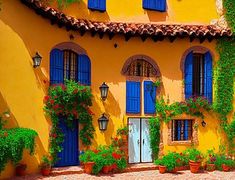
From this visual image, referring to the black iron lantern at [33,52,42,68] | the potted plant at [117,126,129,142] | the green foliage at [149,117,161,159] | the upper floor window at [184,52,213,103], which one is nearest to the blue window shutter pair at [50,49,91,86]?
the black iron lantern at [33,52,42,68]

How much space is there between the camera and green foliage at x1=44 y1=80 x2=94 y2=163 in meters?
14.2

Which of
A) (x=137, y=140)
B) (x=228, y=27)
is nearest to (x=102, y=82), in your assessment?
(x=137, y=140)

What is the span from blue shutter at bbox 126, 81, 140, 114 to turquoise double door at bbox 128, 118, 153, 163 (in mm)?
457

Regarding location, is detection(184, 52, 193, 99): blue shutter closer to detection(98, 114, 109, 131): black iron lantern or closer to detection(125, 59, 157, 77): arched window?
detection(125, 59, 157, 77): arched window

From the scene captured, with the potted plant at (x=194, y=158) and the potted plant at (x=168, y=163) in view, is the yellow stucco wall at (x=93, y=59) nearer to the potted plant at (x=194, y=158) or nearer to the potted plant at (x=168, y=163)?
the potted plant at (x=194, y=158)

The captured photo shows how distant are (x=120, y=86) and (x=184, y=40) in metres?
3.78

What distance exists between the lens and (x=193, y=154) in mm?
15742

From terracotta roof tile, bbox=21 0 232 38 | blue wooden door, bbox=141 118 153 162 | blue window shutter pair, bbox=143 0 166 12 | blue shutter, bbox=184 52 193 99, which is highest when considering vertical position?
blue window shutter pair, bbox=143 0 166 12

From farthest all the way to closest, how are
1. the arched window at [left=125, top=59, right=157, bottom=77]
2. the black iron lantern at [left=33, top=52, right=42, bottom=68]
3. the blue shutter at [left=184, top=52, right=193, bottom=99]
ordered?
the blue shutter at [left=184, top=52, right=193, bottom=99] → the arched window at [left=125, top=59, right=157, bottom=77] → the black iron lantern at [left=33, top=52, right=42, bottom=68]

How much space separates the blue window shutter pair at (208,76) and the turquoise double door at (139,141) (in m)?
3.20

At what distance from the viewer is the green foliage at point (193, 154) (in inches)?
614

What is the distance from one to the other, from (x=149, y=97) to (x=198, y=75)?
2.78 meters

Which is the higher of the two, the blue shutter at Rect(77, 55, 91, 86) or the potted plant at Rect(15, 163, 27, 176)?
the blue shutter at Rect(77, 55, 91, 86)

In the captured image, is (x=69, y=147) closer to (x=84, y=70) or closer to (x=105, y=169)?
(x=105, y=169)
